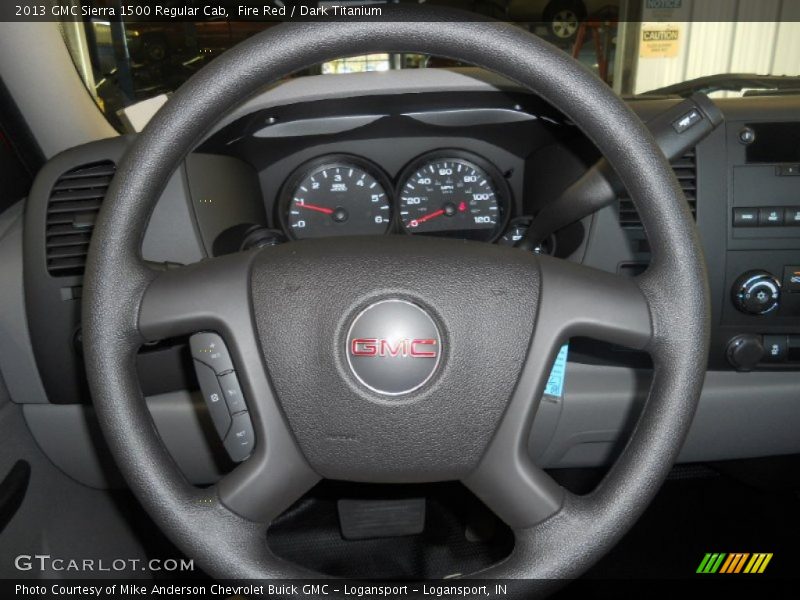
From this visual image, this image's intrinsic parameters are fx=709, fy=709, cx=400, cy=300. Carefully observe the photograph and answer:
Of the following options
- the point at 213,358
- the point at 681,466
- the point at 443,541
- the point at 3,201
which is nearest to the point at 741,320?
the point at 681,466

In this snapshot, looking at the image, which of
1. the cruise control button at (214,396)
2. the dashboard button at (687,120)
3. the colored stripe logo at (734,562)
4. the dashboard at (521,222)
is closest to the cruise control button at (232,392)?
the cruise control button at (214,396)

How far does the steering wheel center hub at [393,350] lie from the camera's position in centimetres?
73

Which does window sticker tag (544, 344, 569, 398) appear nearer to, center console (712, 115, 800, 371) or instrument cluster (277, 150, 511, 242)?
center console (712, 115, 800, 371)

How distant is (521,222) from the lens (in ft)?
4.85

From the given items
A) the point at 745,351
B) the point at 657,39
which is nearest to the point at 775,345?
the point at 745,351

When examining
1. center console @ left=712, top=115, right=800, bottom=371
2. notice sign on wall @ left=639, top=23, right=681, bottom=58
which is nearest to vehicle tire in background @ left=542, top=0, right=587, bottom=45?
notice sign on wall @ left=639, top=23, right=681, bottom=58

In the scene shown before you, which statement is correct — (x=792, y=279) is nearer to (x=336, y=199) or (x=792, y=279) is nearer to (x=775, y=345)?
(x=775, y=345)

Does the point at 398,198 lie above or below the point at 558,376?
above

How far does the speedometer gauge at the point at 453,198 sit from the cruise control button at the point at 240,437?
797 mm

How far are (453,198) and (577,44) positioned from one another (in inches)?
85.3

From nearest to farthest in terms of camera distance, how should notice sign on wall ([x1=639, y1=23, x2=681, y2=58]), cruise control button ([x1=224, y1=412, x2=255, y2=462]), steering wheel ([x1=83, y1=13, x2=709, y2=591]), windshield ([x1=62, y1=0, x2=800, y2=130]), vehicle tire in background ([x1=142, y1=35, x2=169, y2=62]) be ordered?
1. steering wheel ([x1=83, y1=13, x2=709, y2=591])
2. cruise control button ([x1=224, y1=412, x2=255, y2=462])
3. windshield ([x1=62, y1=0, x2=800, y2=130])
4. vehicle tire in background ([x1=142, y1=35, x2=169, y2=62])
5. notice sign on wall ([x1=639, y1=23, x2=681, y2=58])

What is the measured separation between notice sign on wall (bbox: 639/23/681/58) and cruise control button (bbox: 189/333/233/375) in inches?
178

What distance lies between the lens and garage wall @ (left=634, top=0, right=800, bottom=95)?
5074 millimetres

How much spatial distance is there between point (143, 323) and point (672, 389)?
534 mm
